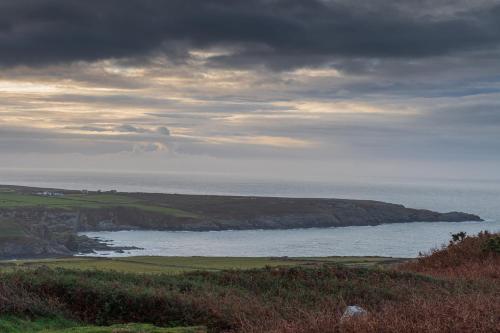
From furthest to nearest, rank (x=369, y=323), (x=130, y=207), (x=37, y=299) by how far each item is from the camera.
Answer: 1. (x=130, y=207)
2. (x=37, y=299)
3. (x=369, y=323)

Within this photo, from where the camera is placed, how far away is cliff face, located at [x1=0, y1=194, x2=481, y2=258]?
12531 centimetres

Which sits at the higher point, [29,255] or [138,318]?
[138,318]

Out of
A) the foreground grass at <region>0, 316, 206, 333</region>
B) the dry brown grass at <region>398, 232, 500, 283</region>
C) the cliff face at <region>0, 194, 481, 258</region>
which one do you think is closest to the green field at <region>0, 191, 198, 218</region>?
the cliff face at <region>0, 194, 481, 258</region>

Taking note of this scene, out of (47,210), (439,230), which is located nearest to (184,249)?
(47,210)

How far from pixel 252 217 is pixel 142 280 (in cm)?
16422

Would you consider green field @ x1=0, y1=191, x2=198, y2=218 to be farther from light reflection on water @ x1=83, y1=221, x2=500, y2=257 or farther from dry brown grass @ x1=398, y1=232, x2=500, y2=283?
dry brown grass @ x1=398, y1=232, x2=500, y2=283

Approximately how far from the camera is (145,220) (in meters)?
174

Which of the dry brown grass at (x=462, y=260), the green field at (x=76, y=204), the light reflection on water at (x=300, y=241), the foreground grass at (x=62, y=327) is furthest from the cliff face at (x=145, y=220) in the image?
the foreground grass at (x=62, y=327)

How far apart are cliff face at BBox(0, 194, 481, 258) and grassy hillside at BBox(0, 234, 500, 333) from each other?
10642 centimetres

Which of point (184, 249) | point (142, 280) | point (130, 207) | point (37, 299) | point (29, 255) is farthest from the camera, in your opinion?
point (130, 207)

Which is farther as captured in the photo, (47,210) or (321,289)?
(47,210)

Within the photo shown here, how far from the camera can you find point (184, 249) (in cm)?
12862

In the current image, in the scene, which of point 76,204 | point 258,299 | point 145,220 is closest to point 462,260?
point 258,299

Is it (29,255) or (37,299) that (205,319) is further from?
(29,255)
